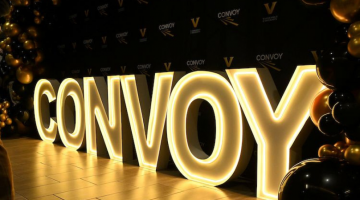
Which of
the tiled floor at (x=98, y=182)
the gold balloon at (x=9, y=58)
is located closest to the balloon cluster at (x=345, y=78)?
the tiled floor at (x=98, y=182)

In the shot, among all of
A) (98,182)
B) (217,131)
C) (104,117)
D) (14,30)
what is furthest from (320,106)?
(14,30)

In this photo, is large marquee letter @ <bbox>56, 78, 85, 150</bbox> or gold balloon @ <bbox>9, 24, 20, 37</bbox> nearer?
large marquee letter @ <bbox>56, 78, 85, 150</bbox>

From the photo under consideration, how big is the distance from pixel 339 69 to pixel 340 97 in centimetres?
13

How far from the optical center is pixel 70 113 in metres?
4.07

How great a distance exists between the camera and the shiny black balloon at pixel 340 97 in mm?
1594

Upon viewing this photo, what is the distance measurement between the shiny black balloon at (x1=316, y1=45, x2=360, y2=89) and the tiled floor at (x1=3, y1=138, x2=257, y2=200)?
105 centimetres

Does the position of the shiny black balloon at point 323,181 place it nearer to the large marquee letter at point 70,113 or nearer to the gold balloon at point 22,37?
the large marquee letter at point 70,113

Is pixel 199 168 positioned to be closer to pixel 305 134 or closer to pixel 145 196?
pixel 145 196

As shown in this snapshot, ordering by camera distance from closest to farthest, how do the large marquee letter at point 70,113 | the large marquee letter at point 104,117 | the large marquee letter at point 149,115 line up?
the large marquee letter at point 149,115 < the large marquee letter at point 104,117 < the large marquee letter at point 70,113

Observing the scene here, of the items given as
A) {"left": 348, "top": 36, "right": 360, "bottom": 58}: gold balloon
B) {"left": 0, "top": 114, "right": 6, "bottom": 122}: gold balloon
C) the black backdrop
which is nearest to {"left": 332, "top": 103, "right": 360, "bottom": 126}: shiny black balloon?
{"left": 348, "top": 36, "right": 360, "bottom": 58}: gold balloon

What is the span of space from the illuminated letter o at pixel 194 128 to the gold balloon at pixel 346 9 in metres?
0.94

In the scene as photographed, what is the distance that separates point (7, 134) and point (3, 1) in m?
3.85

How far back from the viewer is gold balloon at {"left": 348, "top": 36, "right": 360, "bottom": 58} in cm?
153

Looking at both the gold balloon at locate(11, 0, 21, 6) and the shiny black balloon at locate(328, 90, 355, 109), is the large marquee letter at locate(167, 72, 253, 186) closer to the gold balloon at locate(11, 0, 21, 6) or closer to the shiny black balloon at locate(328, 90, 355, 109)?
the shiny black balloon at locate(328, 90, 355, 109)
